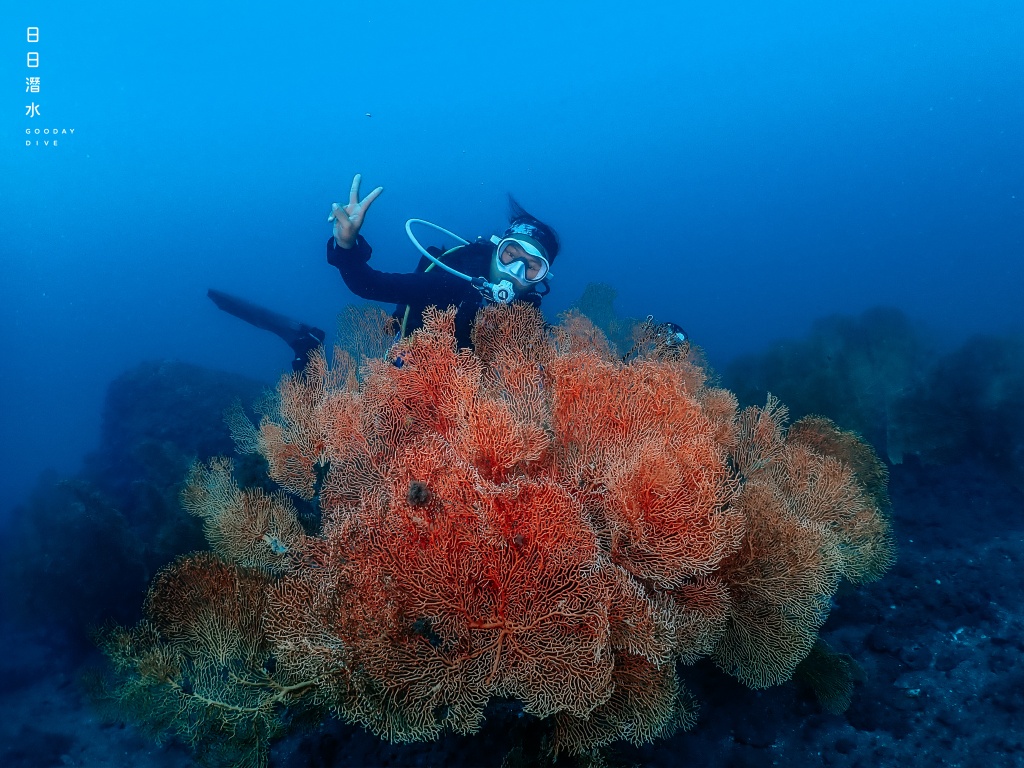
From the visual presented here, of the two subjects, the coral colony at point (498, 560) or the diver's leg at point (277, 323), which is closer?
the coral colony at point (498, 560)

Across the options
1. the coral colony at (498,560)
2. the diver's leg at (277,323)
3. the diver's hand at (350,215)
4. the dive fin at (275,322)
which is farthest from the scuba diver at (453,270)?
the dive fin at (275,322)

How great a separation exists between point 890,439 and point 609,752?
31.7ft

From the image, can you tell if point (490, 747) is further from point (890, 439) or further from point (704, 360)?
point (890, 439)

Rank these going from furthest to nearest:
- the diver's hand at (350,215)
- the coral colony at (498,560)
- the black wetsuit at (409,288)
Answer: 1. the black wetsuit at (409,288)
2. the diver's hand at (350,215)
3. the coral colony at (498,560)

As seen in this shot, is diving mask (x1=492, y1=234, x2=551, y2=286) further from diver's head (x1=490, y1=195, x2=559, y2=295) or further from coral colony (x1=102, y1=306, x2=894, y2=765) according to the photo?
coral colony (x1=102, y1=306, x2=894, y2=765)

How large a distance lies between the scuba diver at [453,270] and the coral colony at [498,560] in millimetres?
978

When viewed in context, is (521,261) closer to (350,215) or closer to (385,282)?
A: (385,282)

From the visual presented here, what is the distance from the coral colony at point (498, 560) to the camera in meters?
2.67

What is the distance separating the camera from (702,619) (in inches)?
129

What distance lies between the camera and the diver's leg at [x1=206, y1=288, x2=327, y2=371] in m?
9.37

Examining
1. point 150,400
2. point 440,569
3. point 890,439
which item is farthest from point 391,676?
point 150,400

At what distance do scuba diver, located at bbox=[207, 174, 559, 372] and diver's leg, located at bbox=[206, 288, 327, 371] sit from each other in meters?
1.93

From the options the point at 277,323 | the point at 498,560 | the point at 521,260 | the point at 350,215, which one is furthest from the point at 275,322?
the point at 498,560

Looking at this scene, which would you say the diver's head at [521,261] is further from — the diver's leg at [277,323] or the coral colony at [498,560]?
the diver's leg at [277,323]
